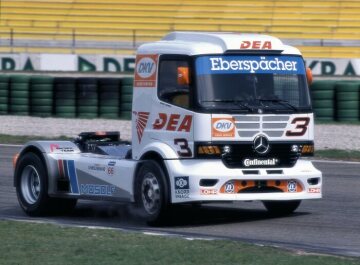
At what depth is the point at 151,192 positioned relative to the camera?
10688 millimetres

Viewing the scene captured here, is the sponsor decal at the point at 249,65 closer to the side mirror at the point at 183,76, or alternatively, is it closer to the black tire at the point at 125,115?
the side mirror at the point at 183,76

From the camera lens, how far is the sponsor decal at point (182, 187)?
408 inches

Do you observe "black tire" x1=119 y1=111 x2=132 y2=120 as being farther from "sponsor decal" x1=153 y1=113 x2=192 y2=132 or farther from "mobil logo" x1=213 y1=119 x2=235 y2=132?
"mobil logo" x1=213 y1=119 x2=235 y2=132

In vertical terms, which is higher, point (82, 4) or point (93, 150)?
point (82, 4)

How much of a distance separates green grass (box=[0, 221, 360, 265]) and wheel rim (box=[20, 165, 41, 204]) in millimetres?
2164

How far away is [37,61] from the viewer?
1396 inches

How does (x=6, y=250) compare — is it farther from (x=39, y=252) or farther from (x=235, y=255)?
(x=235, y=255)

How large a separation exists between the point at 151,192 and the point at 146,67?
1402 mm

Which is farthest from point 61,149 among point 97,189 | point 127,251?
point 127,251

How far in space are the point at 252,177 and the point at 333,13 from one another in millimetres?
27409

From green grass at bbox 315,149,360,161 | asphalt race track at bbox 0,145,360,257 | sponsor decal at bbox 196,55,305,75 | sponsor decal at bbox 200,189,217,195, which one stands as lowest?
green grass at bbox 315,149,360,161

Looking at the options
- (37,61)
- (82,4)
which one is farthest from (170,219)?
(82,4)

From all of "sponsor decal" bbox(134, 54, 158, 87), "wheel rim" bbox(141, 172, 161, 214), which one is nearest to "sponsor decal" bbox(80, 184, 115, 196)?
"wheel rim" bbox(141, 172, 161, 214)

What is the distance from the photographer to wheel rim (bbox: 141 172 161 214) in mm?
10602
